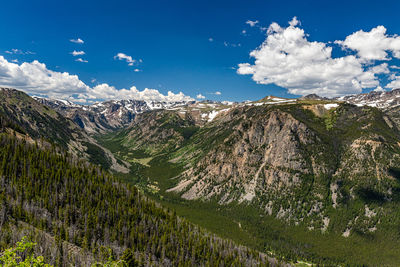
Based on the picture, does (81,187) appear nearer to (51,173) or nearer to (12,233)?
(51,173)

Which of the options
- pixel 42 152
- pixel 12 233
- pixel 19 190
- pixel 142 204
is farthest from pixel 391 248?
pixel 42 152

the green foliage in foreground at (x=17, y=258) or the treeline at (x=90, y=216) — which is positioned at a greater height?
the green foliage in foreground at (x=17, y=258)

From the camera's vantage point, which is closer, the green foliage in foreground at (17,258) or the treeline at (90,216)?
the green foliage in foreground at (17,258)

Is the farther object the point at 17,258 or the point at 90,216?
the point at 90,216

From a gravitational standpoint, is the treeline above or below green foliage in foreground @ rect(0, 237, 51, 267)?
below

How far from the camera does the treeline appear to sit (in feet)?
323

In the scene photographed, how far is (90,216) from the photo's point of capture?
384ft

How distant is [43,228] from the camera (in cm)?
9475

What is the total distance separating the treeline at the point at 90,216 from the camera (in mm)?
98562

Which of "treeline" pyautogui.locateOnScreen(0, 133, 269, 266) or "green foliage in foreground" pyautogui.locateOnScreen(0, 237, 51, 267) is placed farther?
"treeline" pyautogui.locateOnScreen(0, 133, 269, 266)

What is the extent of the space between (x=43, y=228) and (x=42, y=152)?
244 ft

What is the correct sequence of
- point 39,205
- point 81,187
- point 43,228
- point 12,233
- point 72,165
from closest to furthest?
point 12,233
point 43,228
point 39,205
point 81,187
point 72,165

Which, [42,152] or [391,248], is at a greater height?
[42,152]

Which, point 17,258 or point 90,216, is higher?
point 17,258
